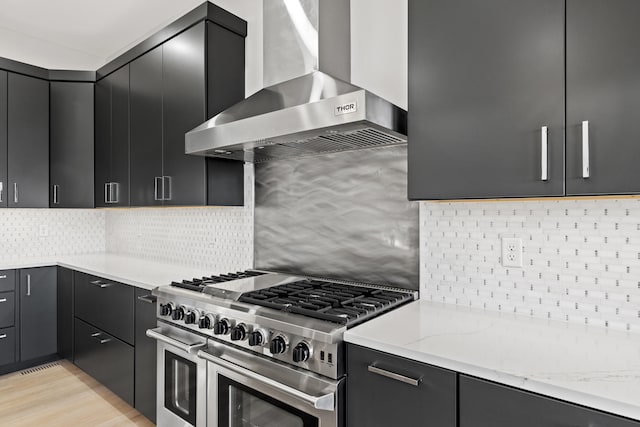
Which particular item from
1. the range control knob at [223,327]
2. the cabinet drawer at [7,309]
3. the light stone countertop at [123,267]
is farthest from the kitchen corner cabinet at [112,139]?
the range control knob at [223,327]

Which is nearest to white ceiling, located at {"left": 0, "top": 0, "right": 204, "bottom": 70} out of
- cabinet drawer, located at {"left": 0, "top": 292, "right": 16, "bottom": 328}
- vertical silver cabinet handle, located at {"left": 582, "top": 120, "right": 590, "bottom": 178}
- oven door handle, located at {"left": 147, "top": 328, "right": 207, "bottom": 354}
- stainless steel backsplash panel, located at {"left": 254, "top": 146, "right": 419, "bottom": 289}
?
stainless steel backsplash panel, located at {"left": 254, "top": 146, "right": 419, "bottom": 289}

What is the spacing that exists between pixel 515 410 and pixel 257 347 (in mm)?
978

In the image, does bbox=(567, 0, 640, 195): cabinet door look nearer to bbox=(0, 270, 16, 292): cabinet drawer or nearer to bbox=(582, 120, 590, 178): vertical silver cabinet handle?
bbox=(582, 120, 590, 178): vertical silver cabinet handle

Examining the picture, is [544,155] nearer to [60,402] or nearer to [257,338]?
[257,338]

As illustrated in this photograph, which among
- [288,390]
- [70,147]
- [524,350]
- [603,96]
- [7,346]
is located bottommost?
[7,346]

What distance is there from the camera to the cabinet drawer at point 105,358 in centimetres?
244

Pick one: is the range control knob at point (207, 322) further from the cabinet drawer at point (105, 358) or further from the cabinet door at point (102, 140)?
the cabinet door at point (102, 140)

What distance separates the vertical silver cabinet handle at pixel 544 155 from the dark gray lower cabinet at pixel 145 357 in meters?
2.00

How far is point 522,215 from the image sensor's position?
1.58 metres

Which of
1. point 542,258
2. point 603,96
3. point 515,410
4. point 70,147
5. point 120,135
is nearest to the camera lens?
point 515,410

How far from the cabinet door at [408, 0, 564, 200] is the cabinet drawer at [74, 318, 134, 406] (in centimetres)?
211

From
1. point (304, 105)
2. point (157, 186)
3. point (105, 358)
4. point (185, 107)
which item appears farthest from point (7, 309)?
point (304, 105)

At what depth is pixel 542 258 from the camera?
1531mm

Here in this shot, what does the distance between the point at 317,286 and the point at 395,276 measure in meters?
0.41
